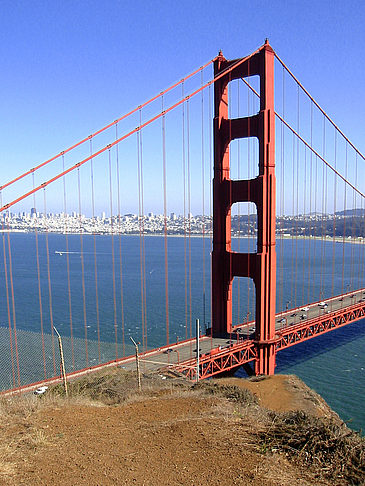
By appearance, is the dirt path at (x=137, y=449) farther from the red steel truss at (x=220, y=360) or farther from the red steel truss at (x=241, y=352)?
the red steel truss at (x=241, y=352)

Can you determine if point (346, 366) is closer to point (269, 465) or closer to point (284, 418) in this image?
point (284, 418)

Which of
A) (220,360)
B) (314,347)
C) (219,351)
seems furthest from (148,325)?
(219,351)

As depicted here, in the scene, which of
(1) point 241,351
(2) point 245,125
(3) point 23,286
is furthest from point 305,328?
(3) point 23,286

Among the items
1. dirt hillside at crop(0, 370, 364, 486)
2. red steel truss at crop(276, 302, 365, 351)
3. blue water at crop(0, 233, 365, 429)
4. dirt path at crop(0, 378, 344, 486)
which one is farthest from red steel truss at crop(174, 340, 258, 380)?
dirt path at crop(0, 378, 344, 486)

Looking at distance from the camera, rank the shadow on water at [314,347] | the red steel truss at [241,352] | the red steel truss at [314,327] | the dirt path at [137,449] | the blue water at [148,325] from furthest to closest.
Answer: the shadow on water at [314,347] < the blue water at [148,325] < the red steel truss at [314,327] < the red steel truss at [241,352] < the dirt path at [137,449]

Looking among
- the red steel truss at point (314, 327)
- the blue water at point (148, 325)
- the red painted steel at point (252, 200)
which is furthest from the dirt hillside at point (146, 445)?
the red steel truss at point (314, 327)

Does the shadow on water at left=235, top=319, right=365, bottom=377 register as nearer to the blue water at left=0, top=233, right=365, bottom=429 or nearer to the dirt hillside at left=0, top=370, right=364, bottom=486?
the blue water at left=0, top=233, right=365, bottom=429

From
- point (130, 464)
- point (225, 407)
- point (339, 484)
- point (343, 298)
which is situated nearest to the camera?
point (339, 484)

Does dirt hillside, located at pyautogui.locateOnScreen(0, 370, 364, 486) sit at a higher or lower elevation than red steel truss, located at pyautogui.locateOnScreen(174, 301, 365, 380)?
higher
